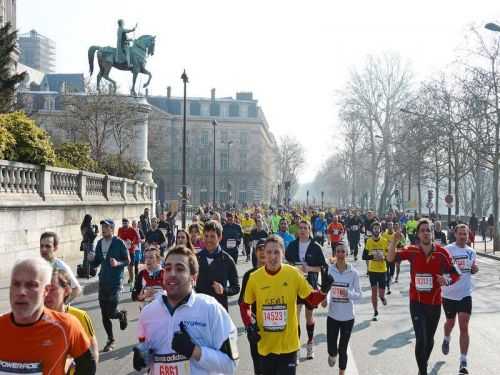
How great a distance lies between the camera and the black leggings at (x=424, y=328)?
7473 millimetres

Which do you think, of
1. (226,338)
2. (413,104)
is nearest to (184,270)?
(226,338)

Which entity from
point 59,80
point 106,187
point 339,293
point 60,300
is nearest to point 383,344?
point 339,293

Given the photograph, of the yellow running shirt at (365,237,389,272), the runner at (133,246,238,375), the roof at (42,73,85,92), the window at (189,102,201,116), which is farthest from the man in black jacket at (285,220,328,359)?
the window at (189,102,201,116)

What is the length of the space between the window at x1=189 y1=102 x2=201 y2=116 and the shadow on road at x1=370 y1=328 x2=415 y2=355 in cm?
10944

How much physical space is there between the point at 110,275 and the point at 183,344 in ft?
21.7

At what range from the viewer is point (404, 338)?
1039cm

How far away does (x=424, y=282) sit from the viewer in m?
7.82

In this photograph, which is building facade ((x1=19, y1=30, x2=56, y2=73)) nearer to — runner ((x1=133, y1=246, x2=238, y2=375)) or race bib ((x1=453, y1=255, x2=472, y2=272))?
race bib ((x1=453, y1=255, x2=472, y2=272))

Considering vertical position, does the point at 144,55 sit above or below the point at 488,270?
above

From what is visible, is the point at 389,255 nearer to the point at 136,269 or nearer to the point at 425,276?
the point at 425,276

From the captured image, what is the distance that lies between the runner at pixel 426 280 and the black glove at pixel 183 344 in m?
4.55

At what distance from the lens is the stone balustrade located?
683 inches

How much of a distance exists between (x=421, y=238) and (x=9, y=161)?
1237 cm

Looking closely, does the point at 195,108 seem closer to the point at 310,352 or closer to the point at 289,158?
the point at 289,158
